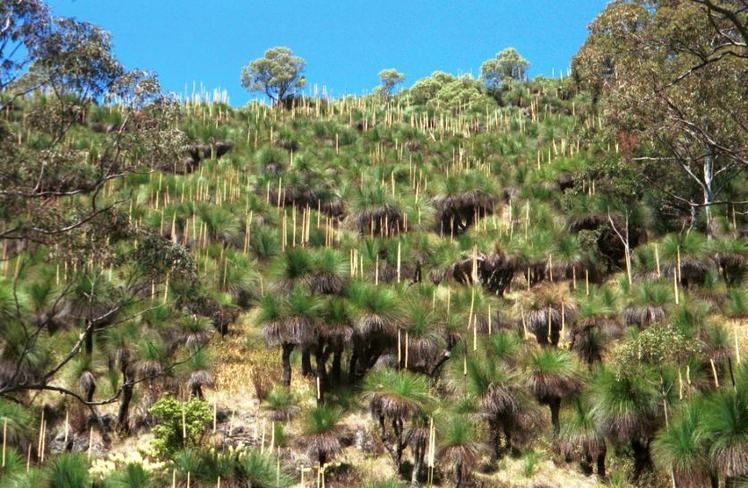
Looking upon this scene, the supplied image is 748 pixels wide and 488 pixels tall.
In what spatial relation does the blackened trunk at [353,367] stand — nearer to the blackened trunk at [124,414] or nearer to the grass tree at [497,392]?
the grass tree at [497,392]

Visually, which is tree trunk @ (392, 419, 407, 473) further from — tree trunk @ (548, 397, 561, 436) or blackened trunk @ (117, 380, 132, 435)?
blackened trunk @ (117, 380, 132, 435)

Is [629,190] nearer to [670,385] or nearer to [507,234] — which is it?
[507,234]

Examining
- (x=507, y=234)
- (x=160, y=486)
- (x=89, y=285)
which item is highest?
(x=507, y=234)

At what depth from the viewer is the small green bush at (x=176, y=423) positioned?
12.4 meters

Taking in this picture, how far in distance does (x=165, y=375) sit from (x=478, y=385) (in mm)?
7039

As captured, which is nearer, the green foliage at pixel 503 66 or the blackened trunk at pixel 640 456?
the blackened trunk at pixel 640 456

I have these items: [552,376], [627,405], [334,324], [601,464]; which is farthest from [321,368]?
[627,405]

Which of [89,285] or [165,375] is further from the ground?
[89,285]

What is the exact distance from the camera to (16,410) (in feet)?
43.8

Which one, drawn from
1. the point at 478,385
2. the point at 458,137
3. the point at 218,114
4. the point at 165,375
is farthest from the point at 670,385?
the point at 218,114

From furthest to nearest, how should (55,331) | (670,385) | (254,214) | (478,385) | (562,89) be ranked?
(562,89) → (254,214) → (55,331) → (478,385) → (670,385)

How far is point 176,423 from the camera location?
12633 millimetres

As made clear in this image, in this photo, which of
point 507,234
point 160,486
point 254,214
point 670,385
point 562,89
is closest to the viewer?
point 160,486

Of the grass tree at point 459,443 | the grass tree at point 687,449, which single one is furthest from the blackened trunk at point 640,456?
the grass tree at point 459,443
